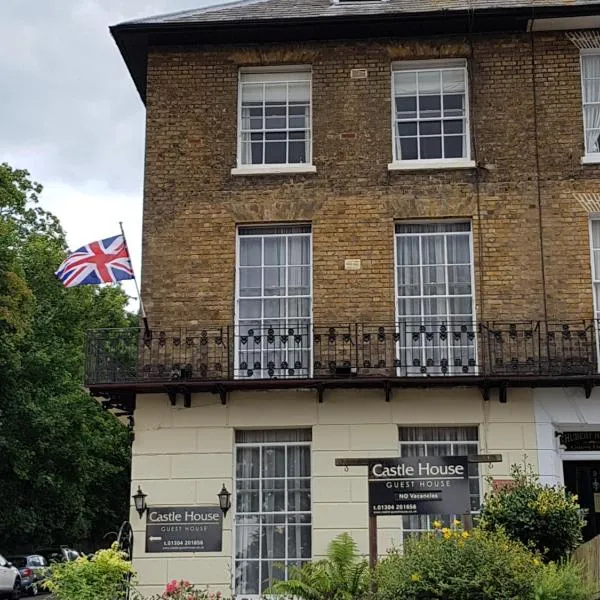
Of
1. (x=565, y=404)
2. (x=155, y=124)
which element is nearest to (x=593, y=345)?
(x=565, y=404)

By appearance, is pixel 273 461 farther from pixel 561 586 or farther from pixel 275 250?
pixel 561 586

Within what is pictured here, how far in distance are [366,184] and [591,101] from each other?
13.4 feet

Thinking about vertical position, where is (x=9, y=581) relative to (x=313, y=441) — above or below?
below

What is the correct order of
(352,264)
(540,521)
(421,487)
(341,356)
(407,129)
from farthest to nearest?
(407,129)
(352,264)
(341,356)
(540,521)
(421,487)

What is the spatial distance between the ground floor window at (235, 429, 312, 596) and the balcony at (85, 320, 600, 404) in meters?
1.00

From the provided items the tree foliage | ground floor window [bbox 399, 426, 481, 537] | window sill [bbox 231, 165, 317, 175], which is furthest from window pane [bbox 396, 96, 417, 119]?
the tree foliage

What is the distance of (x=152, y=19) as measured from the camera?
18625 mm

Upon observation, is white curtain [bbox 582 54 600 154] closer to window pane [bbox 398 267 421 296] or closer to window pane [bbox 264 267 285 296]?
window pane [bbox 398 267 421 296]

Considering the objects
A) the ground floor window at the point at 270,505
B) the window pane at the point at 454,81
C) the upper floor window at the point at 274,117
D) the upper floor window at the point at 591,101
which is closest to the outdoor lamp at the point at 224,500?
the ground floor window at the point at 270,505

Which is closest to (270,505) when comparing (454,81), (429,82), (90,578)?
(90,578)

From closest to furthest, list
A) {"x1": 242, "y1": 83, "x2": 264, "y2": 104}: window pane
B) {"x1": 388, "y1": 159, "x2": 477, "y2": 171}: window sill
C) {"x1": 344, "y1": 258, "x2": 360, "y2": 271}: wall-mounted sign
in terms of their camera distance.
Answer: {"x1": 344, "y1": 258, "x2": 360, "y2": 271}: wall-mounted sign, {"x1": 388, "y1": 159, "x2": 477, "y2": 171}: window sill, {"x1": 242, "y1": 83, "x2": 264, "y2": 104}: window pane

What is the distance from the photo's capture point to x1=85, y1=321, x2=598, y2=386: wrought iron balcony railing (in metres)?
16.8

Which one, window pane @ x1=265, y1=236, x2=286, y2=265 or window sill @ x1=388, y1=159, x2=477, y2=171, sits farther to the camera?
window pane @ x1=265, y1=236, x2=286, y2=265

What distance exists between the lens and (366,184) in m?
17.8
